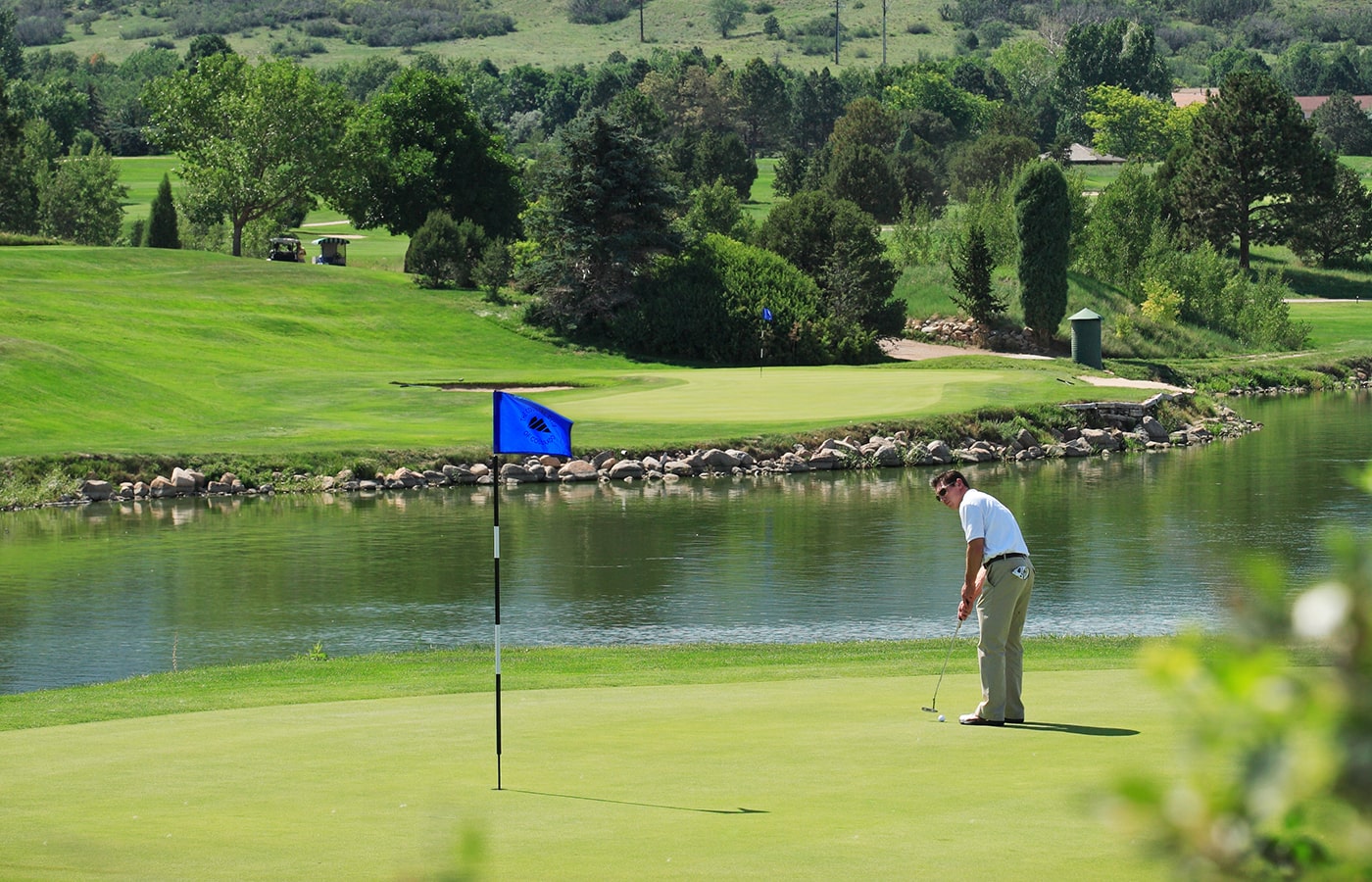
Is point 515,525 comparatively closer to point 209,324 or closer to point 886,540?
point 886,540

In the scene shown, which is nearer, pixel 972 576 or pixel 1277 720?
pixel 1277 720

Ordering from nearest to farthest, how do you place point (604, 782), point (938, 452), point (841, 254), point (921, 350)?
point (604, 782) < point (938, 452) < point (921, 350) < point (841, 254)

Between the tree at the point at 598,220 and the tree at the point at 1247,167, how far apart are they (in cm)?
3616

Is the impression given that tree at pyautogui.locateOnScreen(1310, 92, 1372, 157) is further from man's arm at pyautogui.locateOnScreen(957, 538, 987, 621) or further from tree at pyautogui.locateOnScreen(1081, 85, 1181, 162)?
man's arm at pyautogui.locateOnScreen(957, 538, 987, 621)

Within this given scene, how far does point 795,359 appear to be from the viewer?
62188 mm

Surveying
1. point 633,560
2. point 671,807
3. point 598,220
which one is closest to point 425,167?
point 598,220

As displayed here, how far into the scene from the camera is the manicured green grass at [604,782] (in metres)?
8.23

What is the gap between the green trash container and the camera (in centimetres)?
5959

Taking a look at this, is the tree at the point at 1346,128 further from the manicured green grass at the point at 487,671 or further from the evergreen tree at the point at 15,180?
the manicured green grass at the point at 487,671

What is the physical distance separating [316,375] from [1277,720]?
53.1m

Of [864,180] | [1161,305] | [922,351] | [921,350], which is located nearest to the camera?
[922,351]

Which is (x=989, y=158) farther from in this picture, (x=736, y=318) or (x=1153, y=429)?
(x=1153, y=429)

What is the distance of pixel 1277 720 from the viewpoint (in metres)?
1.86

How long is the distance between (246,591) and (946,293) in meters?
50.2
